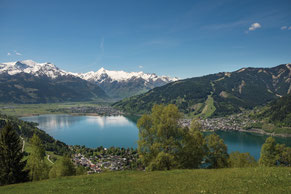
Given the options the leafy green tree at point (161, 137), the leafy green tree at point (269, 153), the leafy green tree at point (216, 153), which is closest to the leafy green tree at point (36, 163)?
the leafy green tree at point (161, 137)

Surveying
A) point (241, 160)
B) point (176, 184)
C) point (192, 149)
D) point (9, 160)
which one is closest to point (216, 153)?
point (192, 149)

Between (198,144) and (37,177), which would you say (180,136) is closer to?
(198,144)

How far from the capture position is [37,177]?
1247 inches

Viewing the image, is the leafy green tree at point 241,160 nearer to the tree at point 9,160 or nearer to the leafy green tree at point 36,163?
the leafy green tree at point 36,163

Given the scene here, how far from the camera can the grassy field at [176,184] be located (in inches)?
550

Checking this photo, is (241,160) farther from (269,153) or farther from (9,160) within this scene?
(9,160)

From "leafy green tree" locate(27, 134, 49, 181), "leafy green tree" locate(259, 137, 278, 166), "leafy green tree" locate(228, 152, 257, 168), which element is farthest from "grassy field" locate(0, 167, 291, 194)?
"leafy green tree" locate(259, 137, 278, 166)

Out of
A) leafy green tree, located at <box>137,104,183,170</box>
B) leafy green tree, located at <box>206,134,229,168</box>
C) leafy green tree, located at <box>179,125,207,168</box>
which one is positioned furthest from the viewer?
leafy green tree, located at <box>206,134,229,168</box>

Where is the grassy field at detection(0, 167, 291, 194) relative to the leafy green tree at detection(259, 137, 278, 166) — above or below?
above

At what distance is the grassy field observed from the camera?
45.8 ft

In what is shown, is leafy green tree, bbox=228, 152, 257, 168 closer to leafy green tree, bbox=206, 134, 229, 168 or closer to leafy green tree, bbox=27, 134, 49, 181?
leafy green tree, bbox=206, 134, 229, 168

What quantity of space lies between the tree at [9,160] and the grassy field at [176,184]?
15.6 ft

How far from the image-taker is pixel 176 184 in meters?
16.1

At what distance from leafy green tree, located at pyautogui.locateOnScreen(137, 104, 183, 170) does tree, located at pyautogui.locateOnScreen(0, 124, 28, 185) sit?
15091 millimetres
